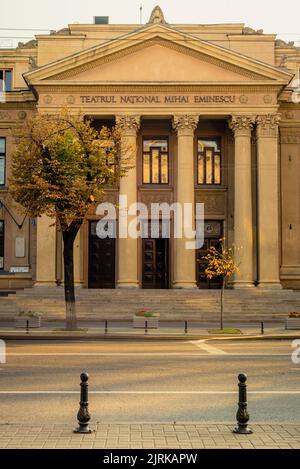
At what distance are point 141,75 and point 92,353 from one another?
82.8 ft

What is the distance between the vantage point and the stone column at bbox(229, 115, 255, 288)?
40.6 meters

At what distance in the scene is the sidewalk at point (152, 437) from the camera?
27.3 feet

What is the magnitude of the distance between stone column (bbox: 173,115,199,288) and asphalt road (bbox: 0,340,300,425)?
726 inches

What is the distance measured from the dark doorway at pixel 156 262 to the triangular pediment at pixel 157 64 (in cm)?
1038

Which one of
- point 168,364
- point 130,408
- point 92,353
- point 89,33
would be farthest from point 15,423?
point 89,33

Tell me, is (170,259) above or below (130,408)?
above

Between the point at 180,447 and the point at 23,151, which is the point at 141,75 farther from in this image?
the point at 180,447

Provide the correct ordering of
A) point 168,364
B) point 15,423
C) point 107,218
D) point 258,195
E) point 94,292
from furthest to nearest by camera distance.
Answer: point 107,218 → point 258,195 → point 94,292 → point 168,364 → point 15,423

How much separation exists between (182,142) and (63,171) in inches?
576

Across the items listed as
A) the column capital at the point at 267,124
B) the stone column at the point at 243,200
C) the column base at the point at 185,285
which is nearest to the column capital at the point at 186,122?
the stone column at the point at 243,200

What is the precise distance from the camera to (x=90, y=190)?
1131 inches

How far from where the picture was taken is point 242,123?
41438mm

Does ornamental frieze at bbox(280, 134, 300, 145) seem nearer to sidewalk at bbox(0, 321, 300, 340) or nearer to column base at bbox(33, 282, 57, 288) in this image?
sidewalk at bbox(0, 321, 300, 340)

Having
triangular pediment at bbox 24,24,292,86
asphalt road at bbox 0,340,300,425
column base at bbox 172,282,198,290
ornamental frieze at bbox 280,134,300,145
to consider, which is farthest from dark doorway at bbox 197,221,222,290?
asphalt road at bbox 0,340,300,425
